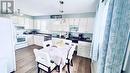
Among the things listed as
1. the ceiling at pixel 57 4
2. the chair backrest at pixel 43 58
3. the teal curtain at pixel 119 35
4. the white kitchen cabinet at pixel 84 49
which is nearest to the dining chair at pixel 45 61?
the chair backrest at pixel 43 58

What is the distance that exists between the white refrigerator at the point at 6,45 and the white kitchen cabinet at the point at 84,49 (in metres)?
2.91

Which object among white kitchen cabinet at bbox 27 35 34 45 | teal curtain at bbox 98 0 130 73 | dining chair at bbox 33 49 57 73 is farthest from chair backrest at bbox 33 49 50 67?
white kitchen cabinet at bbox 27 35 34 45

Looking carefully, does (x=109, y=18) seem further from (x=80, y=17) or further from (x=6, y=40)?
(x=80, y=17)

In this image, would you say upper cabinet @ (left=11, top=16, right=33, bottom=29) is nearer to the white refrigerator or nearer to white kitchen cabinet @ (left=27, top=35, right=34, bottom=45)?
white kitchen cabinet @ (left=27, top=35, right=34, bottom=45)

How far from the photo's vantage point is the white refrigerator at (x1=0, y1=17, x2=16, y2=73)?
193 centimetres

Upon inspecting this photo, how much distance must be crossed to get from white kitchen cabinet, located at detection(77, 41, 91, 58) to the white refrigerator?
291cm

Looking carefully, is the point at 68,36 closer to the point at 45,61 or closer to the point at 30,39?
the point at 30,39

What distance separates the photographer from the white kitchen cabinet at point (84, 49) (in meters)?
3.81

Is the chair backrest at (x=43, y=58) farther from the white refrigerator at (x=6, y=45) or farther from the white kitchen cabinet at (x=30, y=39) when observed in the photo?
the white kitchen cabinet at (x=30, y=39)

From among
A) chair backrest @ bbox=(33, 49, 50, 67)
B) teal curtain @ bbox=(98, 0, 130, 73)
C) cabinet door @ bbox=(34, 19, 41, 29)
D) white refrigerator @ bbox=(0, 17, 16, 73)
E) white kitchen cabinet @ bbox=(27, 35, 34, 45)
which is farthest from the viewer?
cabinet door @ bbox=(34, 19, 41, 29)

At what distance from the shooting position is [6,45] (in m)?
2.12

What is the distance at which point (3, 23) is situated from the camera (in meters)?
1.99

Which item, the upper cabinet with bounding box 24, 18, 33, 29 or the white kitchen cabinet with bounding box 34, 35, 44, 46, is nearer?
the white kitchen cabinet with bounding box 34, 35, 44, 46

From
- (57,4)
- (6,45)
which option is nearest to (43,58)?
(6,45)
